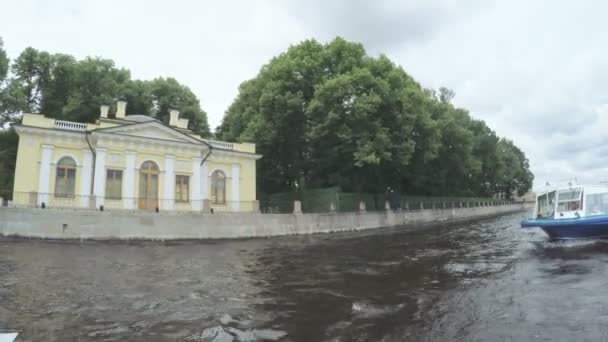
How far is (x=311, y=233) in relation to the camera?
25625mm

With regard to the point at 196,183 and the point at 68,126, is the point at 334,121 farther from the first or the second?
the point at 68,126

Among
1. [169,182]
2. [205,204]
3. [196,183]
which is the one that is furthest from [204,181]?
[205,204]

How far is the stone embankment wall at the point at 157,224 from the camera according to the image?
18438 millimetres

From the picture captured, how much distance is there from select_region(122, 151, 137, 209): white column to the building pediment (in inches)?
52.2

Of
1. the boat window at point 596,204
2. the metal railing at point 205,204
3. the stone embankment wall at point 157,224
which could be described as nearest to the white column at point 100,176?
the metal railing at point 205,204

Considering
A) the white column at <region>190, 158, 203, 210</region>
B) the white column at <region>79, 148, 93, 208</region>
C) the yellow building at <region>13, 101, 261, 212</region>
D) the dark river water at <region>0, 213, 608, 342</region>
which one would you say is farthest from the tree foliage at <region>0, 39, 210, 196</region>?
the dark river water at <region>0, 213, 608, 342</region>

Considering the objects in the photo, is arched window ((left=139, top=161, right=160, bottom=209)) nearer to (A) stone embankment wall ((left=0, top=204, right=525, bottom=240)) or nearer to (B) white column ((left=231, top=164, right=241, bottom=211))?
(A) stone embankment wall ((left=0, top=204, right=525, bottom=240))

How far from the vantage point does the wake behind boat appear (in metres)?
16.2

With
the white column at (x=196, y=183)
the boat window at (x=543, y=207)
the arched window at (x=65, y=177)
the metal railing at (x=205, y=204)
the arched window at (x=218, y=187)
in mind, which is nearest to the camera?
the boat window at (x=543, y=207)

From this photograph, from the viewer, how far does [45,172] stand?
2178 centimetres

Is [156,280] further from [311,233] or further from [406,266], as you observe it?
[311,233]

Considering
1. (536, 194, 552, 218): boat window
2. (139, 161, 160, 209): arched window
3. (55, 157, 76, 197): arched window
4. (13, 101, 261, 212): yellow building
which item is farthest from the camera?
(139, 161, 160, 209): arched window

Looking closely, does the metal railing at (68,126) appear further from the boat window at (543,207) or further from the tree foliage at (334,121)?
the boat window at (543,207)

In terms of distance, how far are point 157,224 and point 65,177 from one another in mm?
7165
